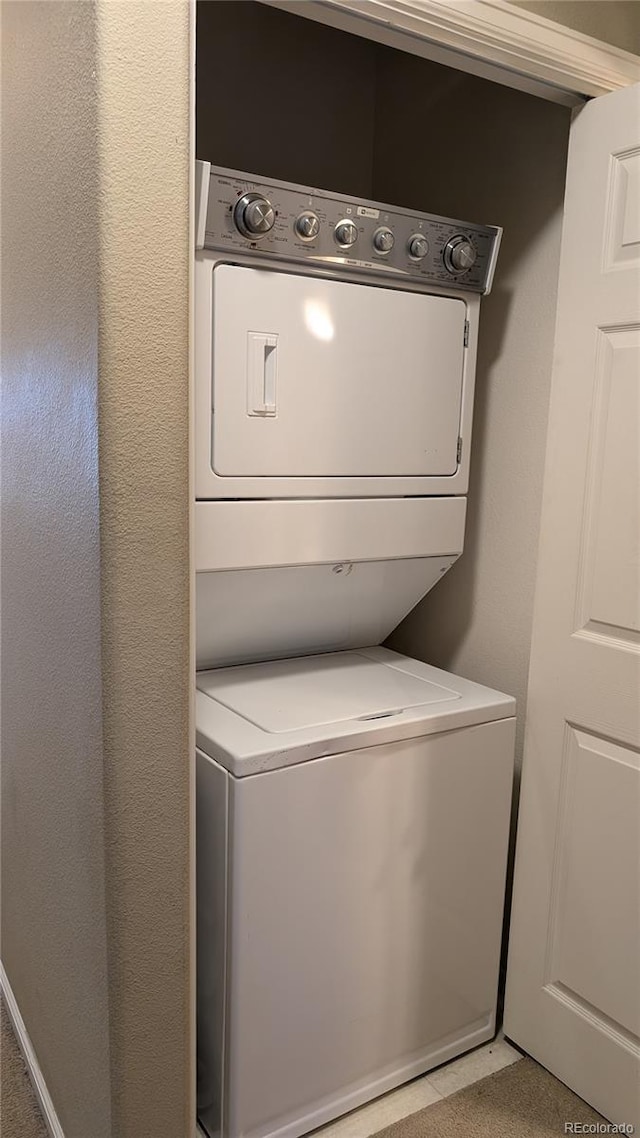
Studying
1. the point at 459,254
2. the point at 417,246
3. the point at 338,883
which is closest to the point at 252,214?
the point at 417,246

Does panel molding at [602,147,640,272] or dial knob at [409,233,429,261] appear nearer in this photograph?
panel molding at [602,147,640,272]

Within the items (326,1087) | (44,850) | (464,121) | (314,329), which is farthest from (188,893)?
(464,121)

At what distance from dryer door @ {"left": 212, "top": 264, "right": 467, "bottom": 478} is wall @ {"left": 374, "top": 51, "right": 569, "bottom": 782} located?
197 mm

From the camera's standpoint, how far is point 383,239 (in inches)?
65.6

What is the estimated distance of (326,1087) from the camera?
1694 millimetres

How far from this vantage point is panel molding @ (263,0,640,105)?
4.47 ft

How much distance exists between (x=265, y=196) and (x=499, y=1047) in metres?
1.92

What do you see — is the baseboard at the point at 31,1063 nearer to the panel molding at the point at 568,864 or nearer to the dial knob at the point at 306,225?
the panel molding at the point at 568,864

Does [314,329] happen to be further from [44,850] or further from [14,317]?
[44,850]

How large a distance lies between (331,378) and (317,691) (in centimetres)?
66

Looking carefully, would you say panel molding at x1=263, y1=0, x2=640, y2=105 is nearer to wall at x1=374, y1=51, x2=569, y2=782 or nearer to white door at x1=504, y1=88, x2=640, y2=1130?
white door at x1=504, y1=88, x2=640, y2=1130

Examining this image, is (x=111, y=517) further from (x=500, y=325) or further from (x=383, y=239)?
(x=500, y=325)

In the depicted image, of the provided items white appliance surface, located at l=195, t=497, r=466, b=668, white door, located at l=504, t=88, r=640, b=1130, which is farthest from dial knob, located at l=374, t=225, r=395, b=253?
white appliance surface, located at l=195, t=497, r=466, b=668

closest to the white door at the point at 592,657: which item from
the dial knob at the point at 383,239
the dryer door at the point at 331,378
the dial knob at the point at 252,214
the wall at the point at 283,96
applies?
the dryer door at the point at 331,378
